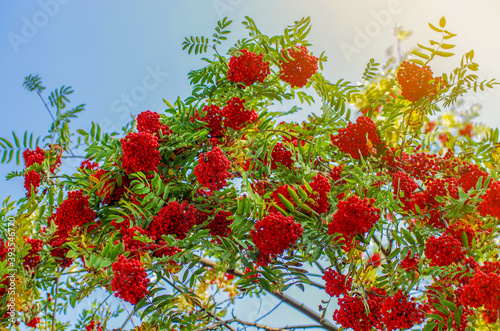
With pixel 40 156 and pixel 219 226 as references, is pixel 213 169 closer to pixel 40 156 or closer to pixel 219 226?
pixel 219 226

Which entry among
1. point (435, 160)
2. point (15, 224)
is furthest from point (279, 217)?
point (15, 224)

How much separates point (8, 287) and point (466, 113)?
4.69 meters

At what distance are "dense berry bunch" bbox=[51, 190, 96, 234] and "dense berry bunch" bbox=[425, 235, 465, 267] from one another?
93.1 inches

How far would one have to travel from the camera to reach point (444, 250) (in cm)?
223

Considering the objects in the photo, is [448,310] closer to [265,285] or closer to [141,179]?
[265,285]

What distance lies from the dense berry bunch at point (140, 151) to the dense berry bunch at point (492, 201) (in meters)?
2.13

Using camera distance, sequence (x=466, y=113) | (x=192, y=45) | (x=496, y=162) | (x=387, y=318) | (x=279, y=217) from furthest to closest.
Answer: (x=466, y=113) → (x=192, y=45) → (x=496, y=162) → (x=387, y=318) → (x=279, y=217)

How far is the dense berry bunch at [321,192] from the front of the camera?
244 centimetres

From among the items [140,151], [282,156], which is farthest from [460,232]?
[140,151]

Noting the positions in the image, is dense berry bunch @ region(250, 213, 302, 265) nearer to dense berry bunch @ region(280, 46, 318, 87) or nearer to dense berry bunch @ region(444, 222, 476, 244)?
dense berry bunch @ region(444, 222, 476, 244)

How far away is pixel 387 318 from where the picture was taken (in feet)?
7.73

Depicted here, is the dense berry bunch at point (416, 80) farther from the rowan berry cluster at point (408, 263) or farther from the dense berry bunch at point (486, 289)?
the dense berry bunch at point (486, 289)

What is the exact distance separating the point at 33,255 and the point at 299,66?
2.76m

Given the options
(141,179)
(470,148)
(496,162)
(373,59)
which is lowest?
(496,162)
